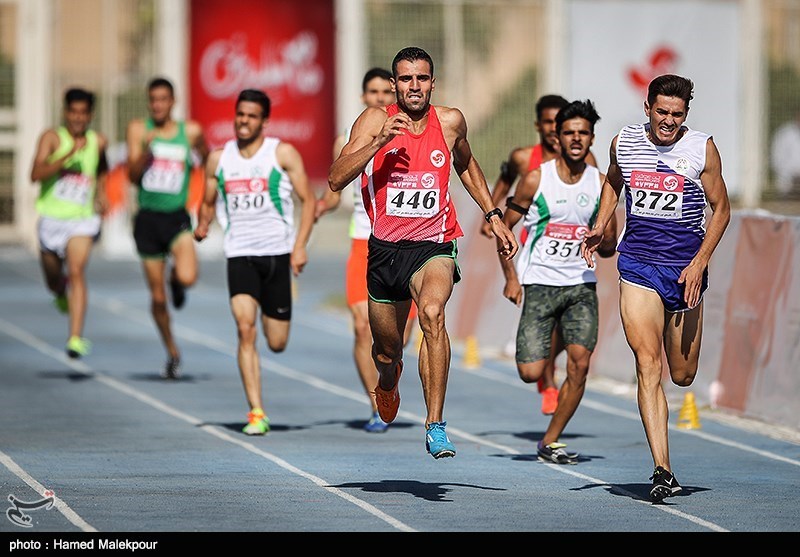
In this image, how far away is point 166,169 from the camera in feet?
50.2

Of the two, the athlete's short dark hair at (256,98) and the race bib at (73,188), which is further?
the race bib at (73,188)

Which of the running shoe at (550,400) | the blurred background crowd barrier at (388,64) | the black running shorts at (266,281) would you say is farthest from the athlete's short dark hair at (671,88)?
the blurred background crowd barrier at (388,64)

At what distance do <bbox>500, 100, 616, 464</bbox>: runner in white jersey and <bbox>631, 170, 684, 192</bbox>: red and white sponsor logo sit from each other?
1582 millimetres

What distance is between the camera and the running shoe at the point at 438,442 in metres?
9.03

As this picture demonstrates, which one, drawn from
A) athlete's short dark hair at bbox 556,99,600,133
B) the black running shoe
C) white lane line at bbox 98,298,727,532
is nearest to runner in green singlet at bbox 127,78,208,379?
the black running shoe

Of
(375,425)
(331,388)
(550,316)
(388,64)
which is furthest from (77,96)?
(388,64)

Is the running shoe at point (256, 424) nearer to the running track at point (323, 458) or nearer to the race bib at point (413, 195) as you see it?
the running track at point (323, 458)

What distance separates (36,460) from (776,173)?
24.3m

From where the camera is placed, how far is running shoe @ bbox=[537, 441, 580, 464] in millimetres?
10805

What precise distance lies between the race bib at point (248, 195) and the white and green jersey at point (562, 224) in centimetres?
204

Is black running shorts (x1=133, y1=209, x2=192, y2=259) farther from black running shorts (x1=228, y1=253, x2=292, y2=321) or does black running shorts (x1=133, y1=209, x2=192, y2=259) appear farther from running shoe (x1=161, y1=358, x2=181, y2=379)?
black running shorts (x1=228, y1=253, x2=292, y2=321)

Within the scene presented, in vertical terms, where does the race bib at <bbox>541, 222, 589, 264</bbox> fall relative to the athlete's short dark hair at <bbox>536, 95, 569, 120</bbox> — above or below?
below
